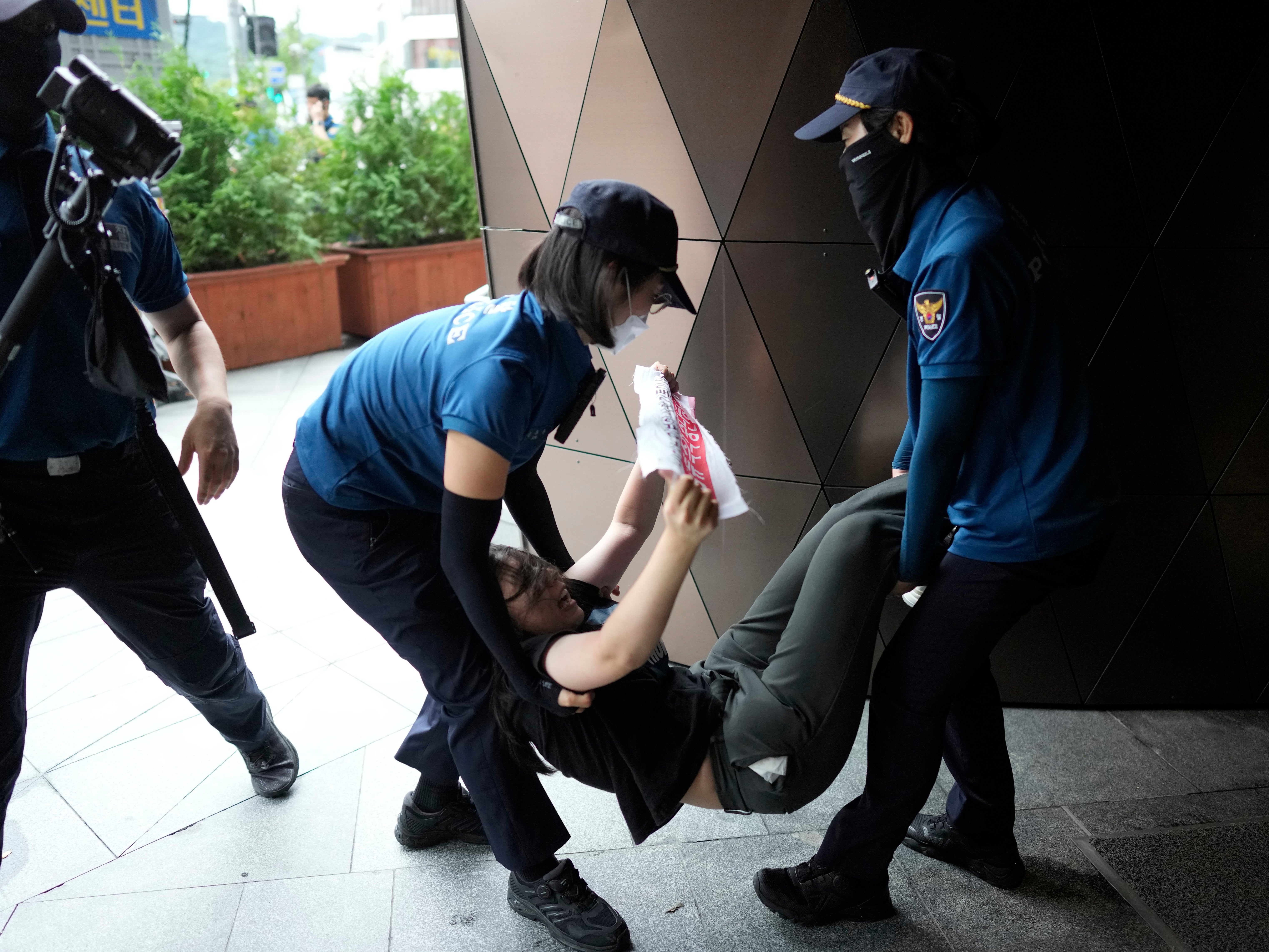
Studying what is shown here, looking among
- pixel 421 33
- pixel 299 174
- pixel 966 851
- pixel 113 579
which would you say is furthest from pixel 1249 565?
pixel 421 33

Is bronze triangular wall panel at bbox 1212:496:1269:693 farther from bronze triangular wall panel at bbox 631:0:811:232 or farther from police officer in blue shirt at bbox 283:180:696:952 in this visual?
police officer in blue shirt at bbox 283:180:696:952

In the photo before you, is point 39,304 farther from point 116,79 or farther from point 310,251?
point 116,79

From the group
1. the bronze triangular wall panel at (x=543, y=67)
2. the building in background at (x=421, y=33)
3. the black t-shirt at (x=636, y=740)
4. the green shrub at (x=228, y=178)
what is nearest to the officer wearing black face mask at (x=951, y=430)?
the black t-shirt at (x=636, y=740)

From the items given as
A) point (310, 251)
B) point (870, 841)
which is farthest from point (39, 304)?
point (310, 251)

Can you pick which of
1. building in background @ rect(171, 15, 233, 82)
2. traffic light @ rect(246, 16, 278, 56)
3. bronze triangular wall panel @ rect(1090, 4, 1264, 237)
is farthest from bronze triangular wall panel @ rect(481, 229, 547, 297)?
traffic light @ rect(246, 16, 278, 56)

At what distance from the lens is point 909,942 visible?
194 centimetres

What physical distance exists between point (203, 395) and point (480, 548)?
91cm

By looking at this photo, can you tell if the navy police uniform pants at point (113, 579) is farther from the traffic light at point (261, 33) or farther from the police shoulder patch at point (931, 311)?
the traffic light at point (261, 33)

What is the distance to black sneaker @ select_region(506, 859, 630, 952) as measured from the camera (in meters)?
1.92

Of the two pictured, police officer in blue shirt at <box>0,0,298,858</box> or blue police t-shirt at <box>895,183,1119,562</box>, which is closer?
blue police t-shirt at <box>895,183,1119,562</box>

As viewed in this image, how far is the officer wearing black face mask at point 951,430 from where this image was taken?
1.59 metres

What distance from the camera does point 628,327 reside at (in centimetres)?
166

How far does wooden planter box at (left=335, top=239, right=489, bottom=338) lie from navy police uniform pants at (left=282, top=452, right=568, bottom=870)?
580cm

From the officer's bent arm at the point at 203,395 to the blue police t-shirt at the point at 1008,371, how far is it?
143 cm
